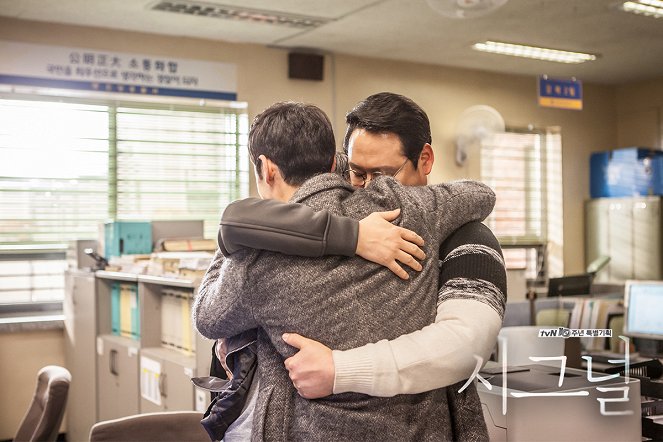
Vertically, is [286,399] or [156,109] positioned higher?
[156,109]

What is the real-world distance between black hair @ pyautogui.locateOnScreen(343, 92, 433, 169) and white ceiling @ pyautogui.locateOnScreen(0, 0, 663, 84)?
3650 mm

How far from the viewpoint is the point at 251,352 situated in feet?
4.42

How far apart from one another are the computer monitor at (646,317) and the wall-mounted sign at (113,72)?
136 inches

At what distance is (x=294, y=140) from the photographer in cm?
135

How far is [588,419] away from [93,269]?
143 inches

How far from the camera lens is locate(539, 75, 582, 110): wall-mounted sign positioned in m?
6.76

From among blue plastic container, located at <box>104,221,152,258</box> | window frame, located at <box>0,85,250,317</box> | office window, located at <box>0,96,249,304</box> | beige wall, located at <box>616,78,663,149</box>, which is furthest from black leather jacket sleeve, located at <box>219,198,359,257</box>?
beige wall, located at <box>616,78,663,149</box>

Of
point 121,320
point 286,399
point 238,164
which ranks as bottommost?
point 121,320

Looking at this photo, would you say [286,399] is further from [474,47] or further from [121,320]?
[474,47]

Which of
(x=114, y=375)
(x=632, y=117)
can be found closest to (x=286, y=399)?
(x=114, y=375)

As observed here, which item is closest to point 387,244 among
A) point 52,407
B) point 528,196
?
point 52,407

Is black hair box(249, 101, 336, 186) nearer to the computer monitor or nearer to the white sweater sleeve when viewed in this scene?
the white sweater sleeve

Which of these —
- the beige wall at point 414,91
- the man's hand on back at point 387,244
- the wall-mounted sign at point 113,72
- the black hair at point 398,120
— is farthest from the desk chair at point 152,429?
the wall-mounted sign at point 113,72

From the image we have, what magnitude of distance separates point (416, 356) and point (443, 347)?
5 cm
